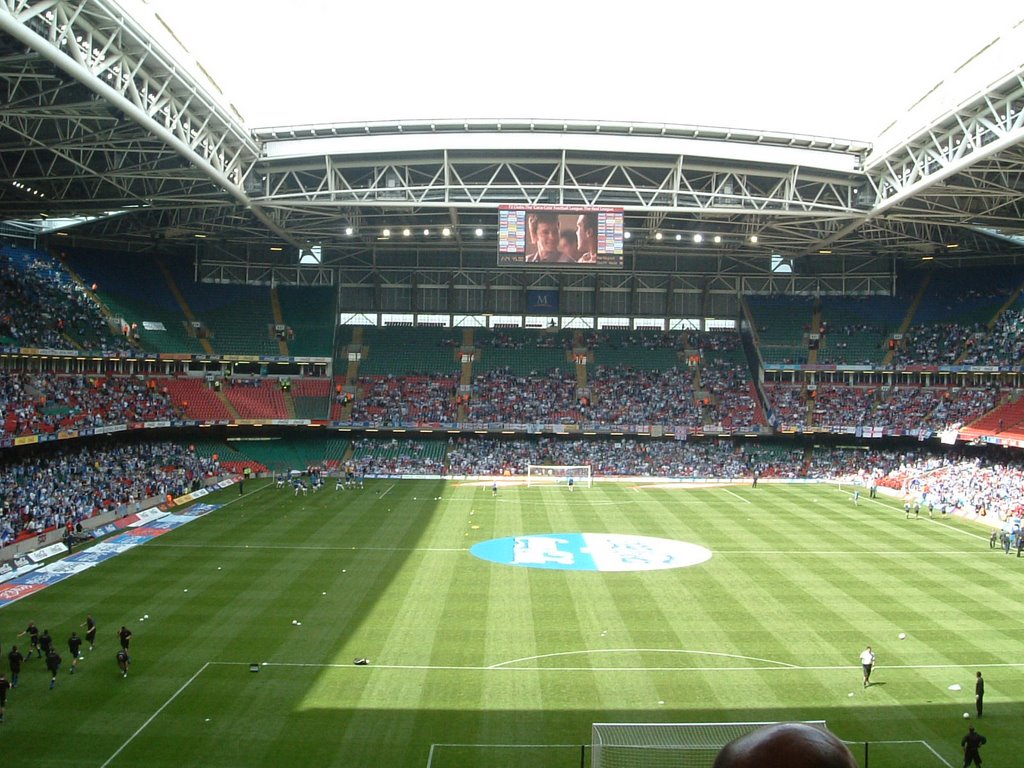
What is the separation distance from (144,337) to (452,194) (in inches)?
1046

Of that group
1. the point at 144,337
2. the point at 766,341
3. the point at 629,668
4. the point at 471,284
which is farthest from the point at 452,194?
the point at 629,668

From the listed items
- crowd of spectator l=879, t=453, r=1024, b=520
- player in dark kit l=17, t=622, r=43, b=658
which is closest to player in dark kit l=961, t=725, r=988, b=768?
player in dark kit l=17, t=622, r=43, b=658

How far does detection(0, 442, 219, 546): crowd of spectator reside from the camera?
38.7 m

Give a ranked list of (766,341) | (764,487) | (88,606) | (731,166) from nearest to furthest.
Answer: (88,606) < (731,166) < (764,487) < (766,341)

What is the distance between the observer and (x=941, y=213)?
161ft

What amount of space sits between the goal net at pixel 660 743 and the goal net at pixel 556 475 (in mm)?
41444

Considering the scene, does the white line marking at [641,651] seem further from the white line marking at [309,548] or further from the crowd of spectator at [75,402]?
the crowd of spectator at [75,402]

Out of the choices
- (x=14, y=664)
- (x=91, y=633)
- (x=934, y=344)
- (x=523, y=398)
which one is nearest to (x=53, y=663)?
(x=14, y=664)

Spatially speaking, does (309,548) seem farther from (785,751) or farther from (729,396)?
(729,396)

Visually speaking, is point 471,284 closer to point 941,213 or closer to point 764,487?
point 764,487

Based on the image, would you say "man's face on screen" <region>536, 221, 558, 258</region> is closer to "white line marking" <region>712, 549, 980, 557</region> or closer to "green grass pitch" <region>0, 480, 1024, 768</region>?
"green grass pitch" <region>0, 480, 1024, 768</region>

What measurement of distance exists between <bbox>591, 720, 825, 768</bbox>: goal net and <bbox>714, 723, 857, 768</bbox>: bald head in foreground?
46.4 feet

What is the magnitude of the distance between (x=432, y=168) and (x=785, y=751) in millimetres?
51507

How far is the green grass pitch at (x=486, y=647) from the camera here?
18.9m
